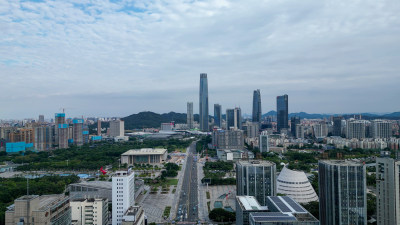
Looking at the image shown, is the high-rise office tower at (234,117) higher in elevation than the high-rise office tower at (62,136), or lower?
higher

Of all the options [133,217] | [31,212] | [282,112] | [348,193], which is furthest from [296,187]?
[282,112]

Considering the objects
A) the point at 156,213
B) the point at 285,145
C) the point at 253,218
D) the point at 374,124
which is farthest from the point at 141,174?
the point at 374,124

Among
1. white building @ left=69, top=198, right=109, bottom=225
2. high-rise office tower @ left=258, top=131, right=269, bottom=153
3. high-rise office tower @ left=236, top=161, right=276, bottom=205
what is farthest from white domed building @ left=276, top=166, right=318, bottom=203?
high-rise office tower @ left=258, top=131, right=269, bottom=153

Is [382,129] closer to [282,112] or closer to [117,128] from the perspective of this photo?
[282,112]

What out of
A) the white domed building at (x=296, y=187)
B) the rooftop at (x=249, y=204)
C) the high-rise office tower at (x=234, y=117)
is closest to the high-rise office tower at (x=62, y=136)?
the high-rise office tower at (x=234, y=117)

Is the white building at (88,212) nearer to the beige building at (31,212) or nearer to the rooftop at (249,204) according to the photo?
the beige building at (31,212)

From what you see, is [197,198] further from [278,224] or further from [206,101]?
[206,101]
